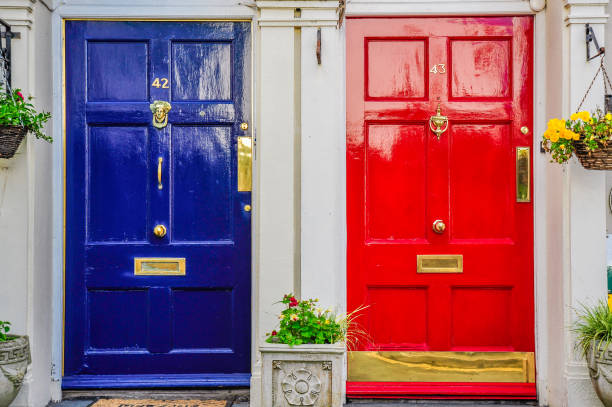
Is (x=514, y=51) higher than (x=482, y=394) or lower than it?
higher

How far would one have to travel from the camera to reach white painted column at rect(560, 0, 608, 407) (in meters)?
3.58

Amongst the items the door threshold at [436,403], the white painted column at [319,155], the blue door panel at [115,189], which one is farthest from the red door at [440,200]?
the blue door panel at [115,189]

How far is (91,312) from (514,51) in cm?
330

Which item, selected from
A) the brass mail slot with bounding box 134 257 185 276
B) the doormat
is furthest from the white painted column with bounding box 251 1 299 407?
the brass mail slot with bounding box 134 257 185 276

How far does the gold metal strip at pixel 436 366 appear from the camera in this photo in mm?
3854

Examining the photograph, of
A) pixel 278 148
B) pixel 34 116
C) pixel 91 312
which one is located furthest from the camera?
pixel 91 312

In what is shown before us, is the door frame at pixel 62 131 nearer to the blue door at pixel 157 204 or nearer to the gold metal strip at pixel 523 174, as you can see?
the blue door at pixel 157 204

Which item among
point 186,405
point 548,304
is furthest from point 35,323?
point 548,304

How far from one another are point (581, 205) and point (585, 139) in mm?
516

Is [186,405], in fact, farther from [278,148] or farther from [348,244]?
[278,148]

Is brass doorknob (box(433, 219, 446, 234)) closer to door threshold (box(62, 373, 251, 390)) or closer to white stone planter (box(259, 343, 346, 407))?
white stone planter (box(259, 343, 346, 407))

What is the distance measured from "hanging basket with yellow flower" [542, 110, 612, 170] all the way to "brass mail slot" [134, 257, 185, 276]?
242cm

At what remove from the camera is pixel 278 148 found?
3.69 m

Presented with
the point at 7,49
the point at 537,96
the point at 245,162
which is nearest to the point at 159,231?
the point at 245,162
